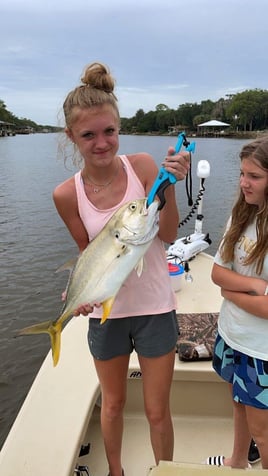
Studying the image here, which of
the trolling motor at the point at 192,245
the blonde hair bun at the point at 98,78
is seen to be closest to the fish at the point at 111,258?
the blonde hair bun at the point at 98,78

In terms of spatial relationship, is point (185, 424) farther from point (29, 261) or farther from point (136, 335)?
point (29, 261)

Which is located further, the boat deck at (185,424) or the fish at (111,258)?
the boat deck at (185,424)

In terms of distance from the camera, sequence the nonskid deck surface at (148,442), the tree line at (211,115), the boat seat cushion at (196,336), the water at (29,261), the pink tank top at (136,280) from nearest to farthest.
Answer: the pink tank top at (136,280)
the nonskid deck surface at (148,442)
the boat seat cushion at (196,336)
the water at (29,261)
the tree line at (211,115)

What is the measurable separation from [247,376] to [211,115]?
97.1 metres

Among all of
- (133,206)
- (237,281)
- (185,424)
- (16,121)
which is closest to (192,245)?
(185,424)

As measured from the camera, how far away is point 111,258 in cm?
176

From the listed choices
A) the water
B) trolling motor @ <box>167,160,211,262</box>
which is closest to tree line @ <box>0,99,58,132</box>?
the water

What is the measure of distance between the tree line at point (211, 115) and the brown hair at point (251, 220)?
81.3m

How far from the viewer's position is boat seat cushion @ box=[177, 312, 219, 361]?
2.97 meters

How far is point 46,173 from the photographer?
2336 centimetres

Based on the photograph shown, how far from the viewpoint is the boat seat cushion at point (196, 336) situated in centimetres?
297

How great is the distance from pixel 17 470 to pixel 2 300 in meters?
5.87

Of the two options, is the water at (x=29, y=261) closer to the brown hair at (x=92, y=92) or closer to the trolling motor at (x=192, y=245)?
the brown hair at (x=92, y=92)

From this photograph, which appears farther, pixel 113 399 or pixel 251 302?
pixel 113 399
